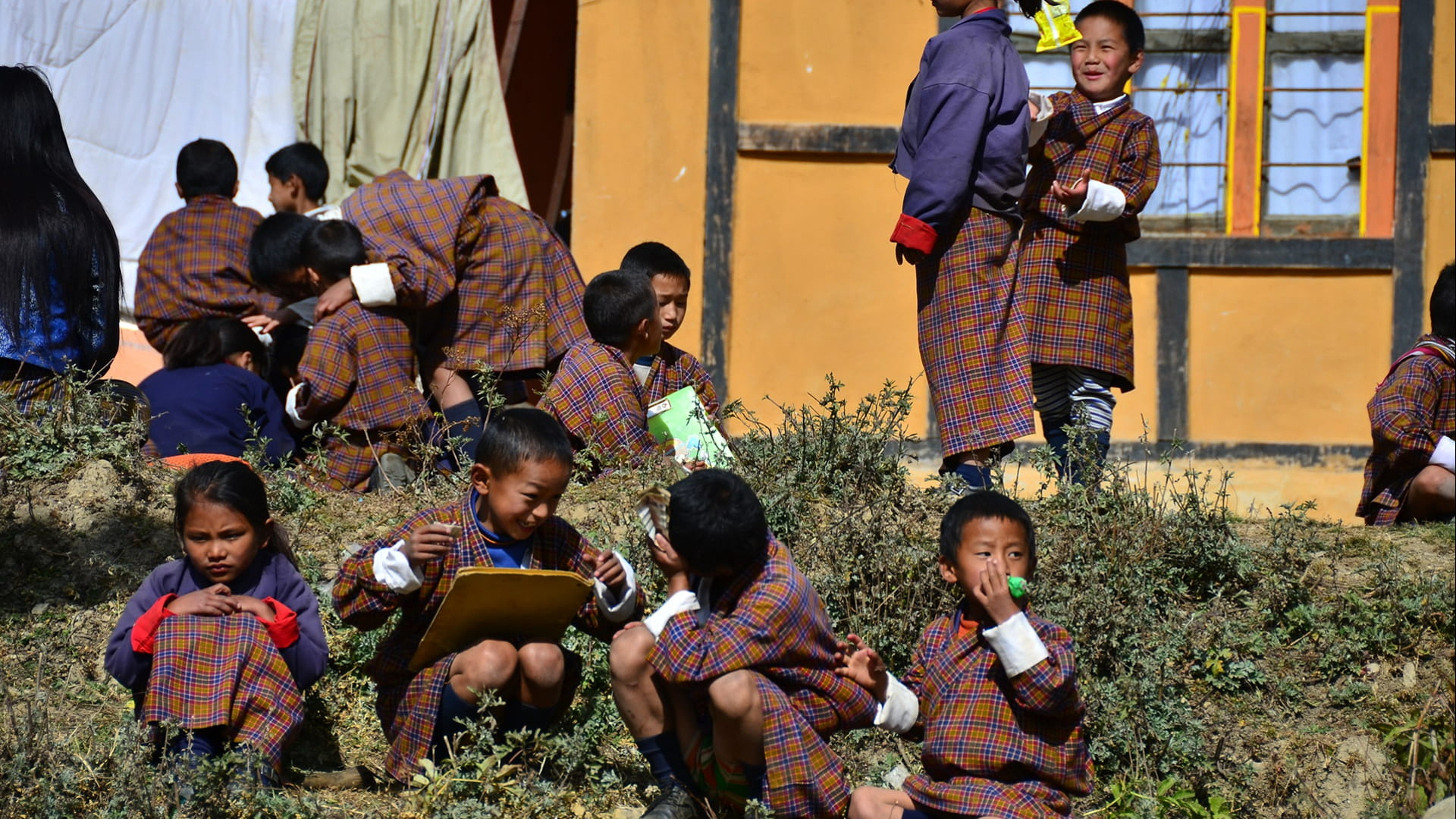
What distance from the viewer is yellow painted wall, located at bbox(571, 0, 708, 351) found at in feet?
24.5

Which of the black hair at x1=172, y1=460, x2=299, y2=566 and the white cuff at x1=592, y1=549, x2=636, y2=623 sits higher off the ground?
the black hair at x1=172, y1=460, x2=299, y2=566

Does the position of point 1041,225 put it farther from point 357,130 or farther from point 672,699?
point 357,130

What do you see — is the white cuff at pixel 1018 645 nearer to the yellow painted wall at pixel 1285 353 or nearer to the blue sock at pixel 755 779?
the blue sock at pixel 755 779

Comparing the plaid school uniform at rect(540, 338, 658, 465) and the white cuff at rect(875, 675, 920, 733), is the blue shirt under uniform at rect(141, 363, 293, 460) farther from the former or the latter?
the white cuff at rect(875, 675, 920, 733)

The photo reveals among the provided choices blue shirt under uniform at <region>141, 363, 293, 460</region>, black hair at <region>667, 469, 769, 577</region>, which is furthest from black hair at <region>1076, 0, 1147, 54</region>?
blue shirt under uniform at <region>141, 363, 293, 460</region>

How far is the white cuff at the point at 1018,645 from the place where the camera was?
3299mm

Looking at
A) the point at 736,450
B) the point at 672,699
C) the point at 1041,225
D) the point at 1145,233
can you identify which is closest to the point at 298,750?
the point at 672,699

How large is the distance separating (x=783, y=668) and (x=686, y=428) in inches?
76.4

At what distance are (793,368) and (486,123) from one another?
207cm

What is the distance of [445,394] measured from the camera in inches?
237

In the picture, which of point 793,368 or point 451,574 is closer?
point 451,574

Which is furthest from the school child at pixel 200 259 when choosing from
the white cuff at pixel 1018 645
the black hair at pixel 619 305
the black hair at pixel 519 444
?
the white cuff at pixel 1018 645

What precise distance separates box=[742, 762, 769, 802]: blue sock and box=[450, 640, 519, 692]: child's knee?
629 mm

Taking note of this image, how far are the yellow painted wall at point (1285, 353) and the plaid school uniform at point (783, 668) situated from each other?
4.42 m
